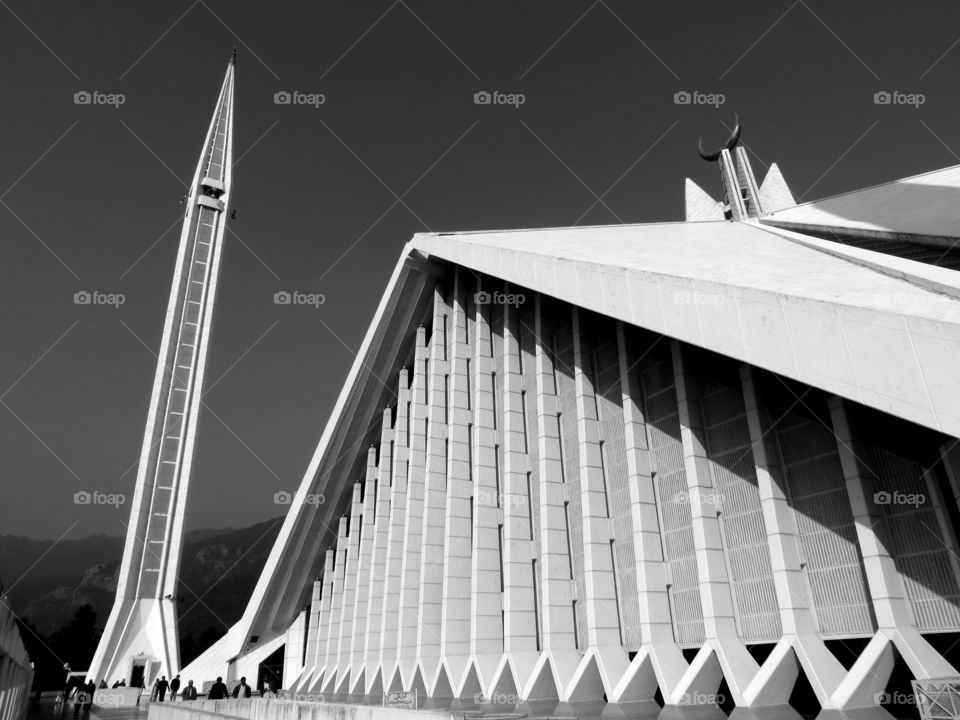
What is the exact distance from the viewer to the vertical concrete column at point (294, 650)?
28656 millimetres

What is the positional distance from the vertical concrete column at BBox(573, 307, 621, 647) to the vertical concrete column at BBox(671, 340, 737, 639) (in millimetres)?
2410

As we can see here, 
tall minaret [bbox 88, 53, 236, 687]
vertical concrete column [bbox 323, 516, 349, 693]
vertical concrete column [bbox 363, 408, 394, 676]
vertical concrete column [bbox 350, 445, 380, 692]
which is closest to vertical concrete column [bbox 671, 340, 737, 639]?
vertical concrete column [bbox 363, 408, 394, 676]

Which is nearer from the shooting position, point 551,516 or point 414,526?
point 551,516

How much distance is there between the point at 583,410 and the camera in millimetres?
15352

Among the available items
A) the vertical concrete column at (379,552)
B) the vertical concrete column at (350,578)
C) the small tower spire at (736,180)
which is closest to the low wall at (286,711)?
the vertical concrete column at (379,552)

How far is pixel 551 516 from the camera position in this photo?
15.5m

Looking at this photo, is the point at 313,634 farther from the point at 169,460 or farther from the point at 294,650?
the point at 169,460

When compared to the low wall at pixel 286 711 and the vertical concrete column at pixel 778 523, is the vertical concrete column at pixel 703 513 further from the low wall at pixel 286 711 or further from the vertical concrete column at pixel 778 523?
the low wall at pixel 286 711

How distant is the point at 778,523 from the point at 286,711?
30.6ft

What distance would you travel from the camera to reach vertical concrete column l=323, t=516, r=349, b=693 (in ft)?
80.0

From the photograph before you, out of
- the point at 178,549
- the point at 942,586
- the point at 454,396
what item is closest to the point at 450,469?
the point at 454,396

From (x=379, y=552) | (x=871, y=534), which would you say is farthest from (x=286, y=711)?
(x=379, y=552)

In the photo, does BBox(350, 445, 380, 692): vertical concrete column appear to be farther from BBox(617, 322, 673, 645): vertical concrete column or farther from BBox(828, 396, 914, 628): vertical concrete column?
BBox(828, 396, 914, 628): vertical concrete column

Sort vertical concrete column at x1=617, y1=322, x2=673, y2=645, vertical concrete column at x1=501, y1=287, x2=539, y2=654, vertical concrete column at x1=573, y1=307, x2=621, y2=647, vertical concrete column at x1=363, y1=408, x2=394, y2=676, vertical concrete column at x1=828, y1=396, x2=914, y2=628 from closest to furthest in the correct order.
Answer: vertical concrete column at x1=828, y1=396, x2=914, y2=628 → vertical concrete column at x1=617, y1=322, x2=673, y2=645 → vertical concrete column at x1=573, y1=307, x2=621, y2=647 → vertical concrete column at x1=501, y1=287, x2=539, y2=654 → vertical concrete column at x1=363, y1=408, x2=394, y2=676
